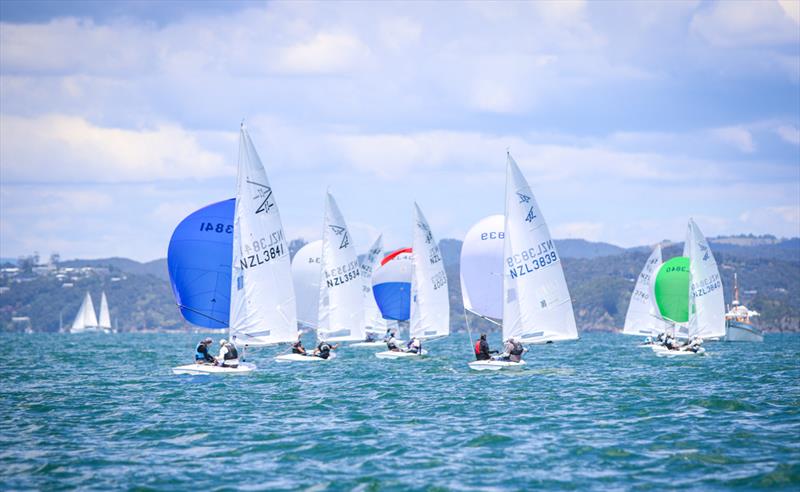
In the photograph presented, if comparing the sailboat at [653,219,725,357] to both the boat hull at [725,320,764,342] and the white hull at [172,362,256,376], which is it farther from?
the boat hull at [725,320,764,342]

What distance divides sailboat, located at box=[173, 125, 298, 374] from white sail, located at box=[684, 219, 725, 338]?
94.2ft

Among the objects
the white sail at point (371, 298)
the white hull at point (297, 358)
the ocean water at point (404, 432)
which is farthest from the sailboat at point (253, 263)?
the white sail at point (371, 298)

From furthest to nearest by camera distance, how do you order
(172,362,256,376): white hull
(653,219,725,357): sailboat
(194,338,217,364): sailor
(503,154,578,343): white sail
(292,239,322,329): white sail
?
1. (292,239,322,329): white sail
2. (653,219,725,357): sailboat
3. (503,154,578,343): white sail
4. (194,338,217,364): sailor
5. (172,362,256,376): white hull

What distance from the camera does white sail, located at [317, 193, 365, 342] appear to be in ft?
163

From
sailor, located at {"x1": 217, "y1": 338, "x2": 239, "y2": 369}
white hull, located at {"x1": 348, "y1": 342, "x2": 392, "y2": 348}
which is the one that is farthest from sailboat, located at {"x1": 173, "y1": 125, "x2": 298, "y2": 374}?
white hull, located at {"x1": 348, "y1": 342, "x2": 392, "y2": 348}

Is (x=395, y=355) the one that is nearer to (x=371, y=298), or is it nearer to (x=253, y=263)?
(x=371, y=298)

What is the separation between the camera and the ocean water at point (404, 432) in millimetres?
18109

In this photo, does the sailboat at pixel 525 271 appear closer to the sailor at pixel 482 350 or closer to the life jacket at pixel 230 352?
the sailor at pixel 482 350

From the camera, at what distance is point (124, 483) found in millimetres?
17812

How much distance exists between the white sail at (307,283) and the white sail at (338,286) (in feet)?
25.7

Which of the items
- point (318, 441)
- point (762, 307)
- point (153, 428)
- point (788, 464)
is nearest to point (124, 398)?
point (153, 428)

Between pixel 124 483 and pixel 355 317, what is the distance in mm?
32920

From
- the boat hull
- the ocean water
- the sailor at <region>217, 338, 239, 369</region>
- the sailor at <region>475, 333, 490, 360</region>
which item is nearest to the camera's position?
the ocean water

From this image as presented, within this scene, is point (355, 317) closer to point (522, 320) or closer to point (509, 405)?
point (522, 320)
